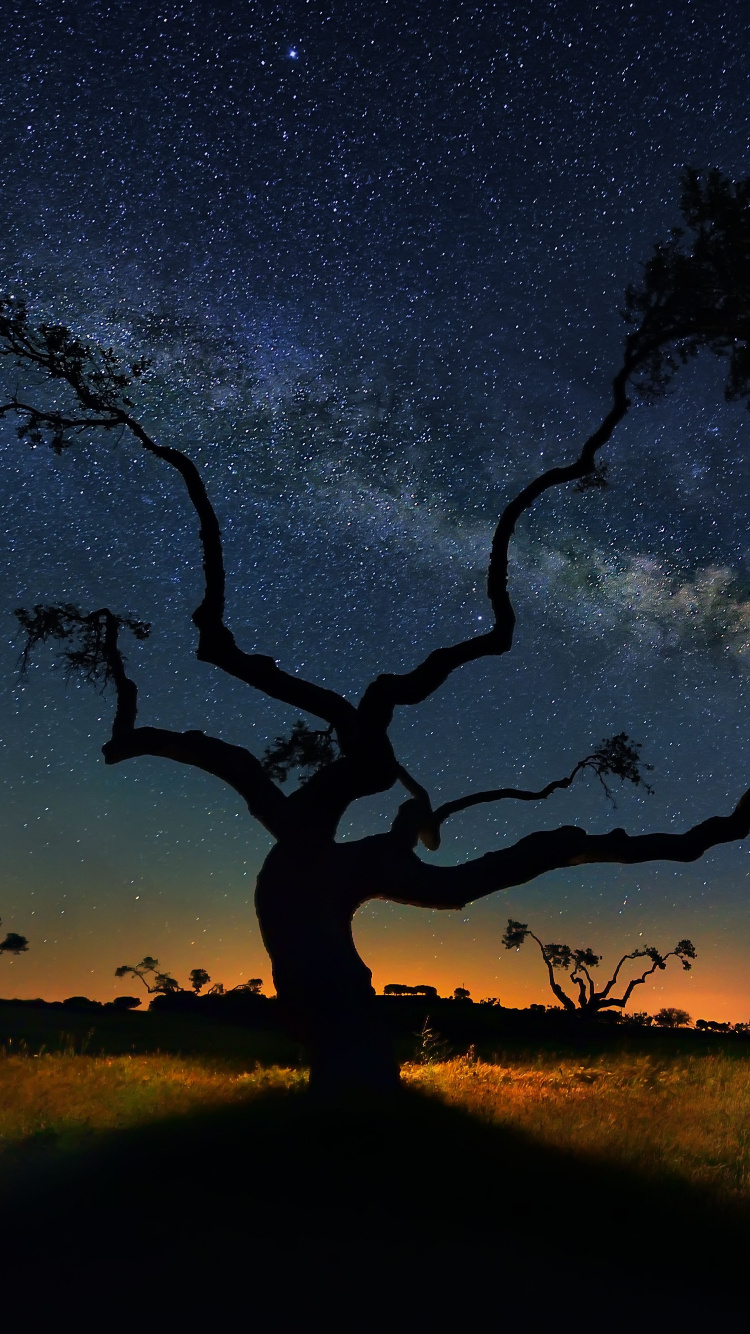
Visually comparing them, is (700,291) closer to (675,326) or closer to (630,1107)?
(675,326)

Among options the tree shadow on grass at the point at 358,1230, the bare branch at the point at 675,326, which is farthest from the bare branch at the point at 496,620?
the tree shadow on grass at the point at 358,1230

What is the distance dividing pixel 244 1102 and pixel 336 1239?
5.41 metres

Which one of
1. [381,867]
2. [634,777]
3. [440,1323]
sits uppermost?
[634,777]

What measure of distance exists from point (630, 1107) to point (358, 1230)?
7.19 meters

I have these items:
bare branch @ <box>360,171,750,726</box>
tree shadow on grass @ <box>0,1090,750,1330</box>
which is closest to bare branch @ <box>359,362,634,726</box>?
bare branch @ <box>360,171,750,726</box>

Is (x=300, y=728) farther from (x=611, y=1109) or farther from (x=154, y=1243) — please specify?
(x=154, y=1243)

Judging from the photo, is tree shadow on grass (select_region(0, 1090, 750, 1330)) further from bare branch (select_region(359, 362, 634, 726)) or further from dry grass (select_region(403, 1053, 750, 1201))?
bare branch (select_region(359, 362, 634, 726))

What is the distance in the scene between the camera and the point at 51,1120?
394 inches

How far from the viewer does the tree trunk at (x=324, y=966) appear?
12.5 m

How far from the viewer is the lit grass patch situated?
32.2 feet

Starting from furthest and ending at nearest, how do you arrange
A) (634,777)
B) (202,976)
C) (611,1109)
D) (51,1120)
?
(202,976)
(634,777)
(611,1109)
(51,1120)

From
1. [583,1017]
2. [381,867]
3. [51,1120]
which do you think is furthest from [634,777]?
[583,1017]

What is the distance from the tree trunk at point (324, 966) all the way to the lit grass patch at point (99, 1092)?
1228 mm

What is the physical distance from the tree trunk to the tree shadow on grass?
246 centimetres
